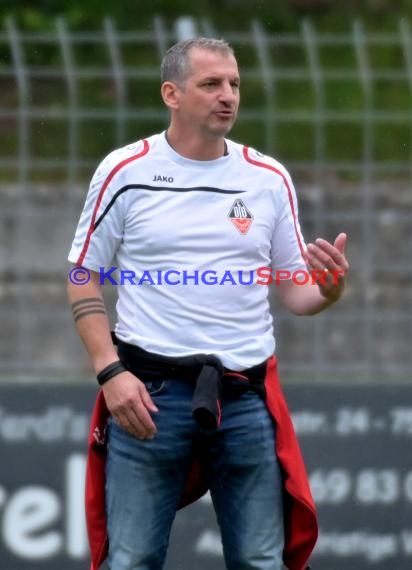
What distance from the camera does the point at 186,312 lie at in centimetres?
376

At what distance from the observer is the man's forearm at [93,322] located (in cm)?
376

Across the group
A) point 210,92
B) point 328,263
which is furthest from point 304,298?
point 210,92

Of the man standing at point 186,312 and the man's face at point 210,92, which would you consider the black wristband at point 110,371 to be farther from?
the man's face at point 210,92

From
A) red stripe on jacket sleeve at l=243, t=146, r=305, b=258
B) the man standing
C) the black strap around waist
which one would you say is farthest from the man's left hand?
the black strap around waist

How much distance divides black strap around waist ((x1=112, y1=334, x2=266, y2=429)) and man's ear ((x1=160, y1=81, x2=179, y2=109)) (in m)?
0.70

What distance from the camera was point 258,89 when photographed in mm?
7672

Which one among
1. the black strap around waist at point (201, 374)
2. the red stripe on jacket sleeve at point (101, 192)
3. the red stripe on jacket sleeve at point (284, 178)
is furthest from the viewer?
the red stripe on jacket sleeve at point (284, 178)

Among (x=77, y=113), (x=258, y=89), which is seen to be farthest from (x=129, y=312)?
(x=258, y=89)

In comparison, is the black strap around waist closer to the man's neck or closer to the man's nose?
the man's neck

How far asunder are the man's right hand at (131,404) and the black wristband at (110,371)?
0.03 feet

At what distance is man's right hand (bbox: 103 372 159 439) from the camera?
12.1 ft

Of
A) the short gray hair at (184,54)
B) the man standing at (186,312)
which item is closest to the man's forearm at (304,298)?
the man standing at (186,312)

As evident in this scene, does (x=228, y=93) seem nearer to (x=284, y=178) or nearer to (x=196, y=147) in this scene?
(x=196, y=147)

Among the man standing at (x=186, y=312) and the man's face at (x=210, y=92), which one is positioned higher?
the man's face at (x=210, y=92)
